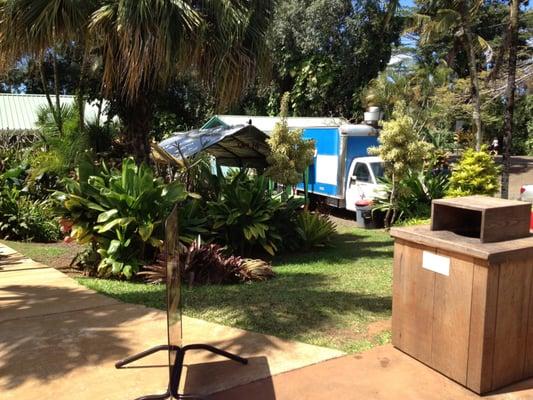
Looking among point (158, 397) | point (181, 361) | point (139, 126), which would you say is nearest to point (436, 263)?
point (181, 361)

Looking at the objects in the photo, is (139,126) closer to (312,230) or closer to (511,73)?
(312,230)

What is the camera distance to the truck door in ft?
45.1

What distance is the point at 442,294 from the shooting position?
144 inches

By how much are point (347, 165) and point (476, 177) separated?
12.1ft

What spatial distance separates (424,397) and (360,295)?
2.54 meters

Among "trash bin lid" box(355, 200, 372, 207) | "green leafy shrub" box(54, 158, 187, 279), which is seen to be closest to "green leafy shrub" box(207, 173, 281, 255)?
"green leafy shrub" box(54, 158, 187, 279)

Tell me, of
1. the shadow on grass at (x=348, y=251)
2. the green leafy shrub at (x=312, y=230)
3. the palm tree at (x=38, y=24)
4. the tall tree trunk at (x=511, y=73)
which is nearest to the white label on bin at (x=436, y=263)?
the shadow on grass at (x=348, y=251)

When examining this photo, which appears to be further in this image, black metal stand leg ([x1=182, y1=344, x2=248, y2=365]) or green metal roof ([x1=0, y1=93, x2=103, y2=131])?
green metal roof ([x1=0, y1=93, x2=103, y2=131])

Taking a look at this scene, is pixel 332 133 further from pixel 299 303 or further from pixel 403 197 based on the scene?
pixel 299 303

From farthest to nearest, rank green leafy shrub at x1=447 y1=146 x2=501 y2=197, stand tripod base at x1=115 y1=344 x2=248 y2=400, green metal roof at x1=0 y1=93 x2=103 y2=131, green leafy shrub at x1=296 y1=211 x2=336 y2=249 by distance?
green metal roof at x1=0 y1=93 x2=103 y2=131
green leafy shrub at x1=447 y1=146 x2=501 y2=197
green leafy shrub at x1=296 y1=211 x2=336 y2=249
stand tripod base at x1=115 y1=344 x2=248 y2=400

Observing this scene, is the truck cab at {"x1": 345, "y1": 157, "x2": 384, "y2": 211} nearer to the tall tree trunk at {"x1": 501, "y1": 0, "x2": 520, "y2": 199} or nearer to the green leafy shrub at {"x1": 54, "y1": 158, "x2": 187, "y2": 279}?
the tall tree trunk at {"x1": 501, "y1": 0, "x2": 520, "y2": 199}

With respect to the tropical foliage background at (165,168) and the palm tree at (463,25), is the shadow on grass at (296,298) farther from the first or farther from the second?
the palm tree at (463,25)

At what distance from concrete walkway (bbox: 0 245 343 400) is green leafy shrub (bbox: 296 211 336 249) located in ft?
15.4

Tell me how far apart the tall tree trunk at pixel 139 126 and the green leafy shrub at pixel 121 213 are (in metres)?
1.49
